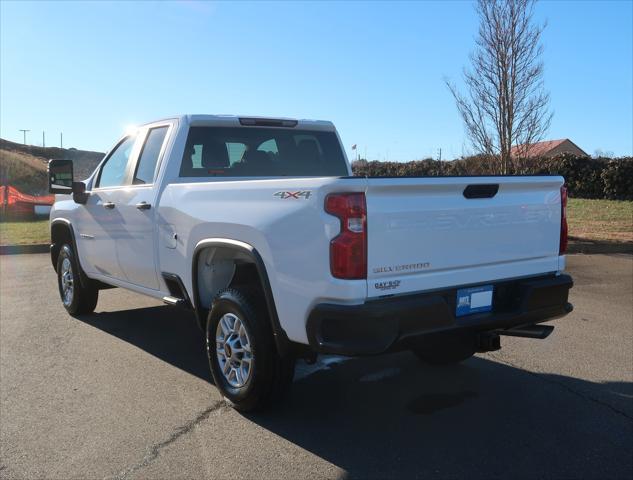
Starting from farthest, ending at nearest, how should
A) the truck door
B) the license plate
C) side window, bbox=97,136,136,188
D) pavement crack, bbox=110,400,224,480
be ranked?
side window, bbox=97,136,136,188, the truck door, the license plate, pavement crack, bbox=110,400,224,480

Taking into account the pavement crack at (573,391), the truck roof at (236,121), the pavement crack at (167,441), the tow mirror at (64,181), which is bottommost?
the pavement crack at (167,441)

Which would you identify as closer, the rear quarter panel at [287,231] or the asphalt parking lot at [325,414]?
the rear quarter panel at [287,231]

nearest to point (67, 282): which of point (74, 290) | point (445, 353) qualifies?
point (74, 290)

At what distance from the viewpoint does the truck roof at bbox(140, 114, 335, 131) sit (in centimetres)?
518

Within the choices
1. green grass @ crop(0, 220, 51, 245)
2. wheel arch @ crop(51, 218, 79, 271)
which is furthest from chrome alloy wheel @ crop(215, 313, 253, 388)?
green grass @ crop(0, 220, 51, 245)

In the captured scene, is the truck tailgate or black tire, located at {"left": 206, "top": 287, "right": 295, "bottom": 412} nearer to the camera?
the truck tailgate

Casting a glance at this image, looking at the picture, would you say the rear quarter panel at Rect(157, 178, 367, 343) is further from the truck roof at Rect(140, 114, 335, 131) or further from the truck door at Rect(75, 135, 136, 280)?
the truck door at Rect(75, 135, 136, 280)

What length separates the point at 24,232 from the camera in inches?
571

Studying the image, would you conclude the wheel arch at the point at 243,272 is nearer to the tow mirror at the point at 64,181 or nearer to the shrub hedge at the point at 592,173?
the tow mirror at the point at 64,181

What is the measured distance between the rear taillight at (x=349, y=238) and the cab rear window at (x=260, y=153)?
7.26ft

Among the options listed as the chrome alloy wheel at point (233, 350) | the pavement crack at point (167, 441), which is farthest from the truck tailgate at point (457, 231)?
the pavement crack at point (167, 441)

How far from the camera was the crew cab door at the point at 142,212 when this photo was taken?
198 inches

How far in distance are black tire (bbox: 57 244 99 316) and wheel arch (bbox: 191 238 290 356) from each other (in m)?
2.82

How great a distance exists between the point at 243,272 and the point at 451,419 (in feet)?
5.70
